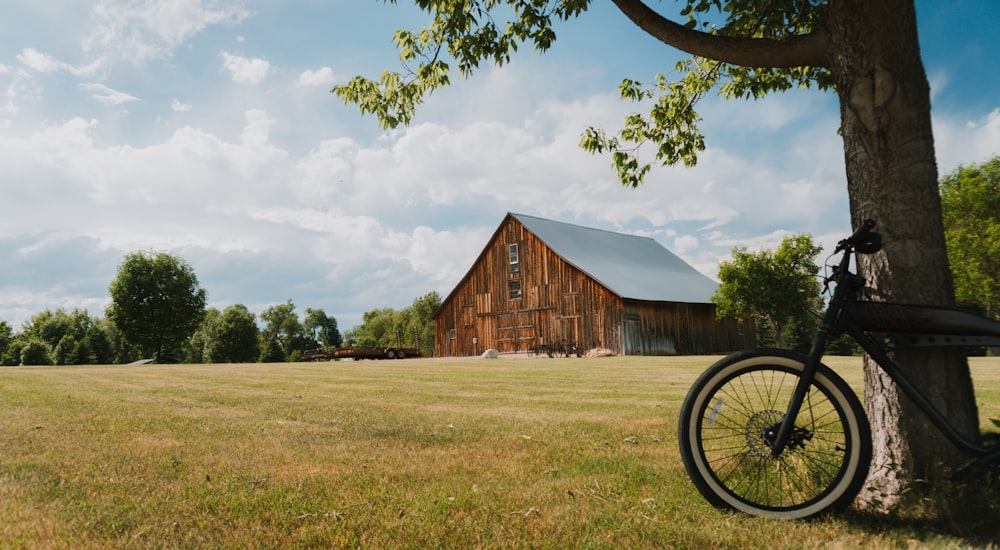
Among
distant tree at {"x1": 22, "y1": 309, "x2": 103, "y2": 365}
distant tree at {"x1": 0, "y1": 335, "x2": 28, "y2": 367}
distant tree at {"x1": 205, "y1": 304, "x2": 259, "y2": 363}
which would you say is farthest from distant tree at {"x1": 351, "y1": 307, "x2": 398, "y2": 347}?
distant tree at {"x1": 0, "y1": 335, "x2": 28, "y2": 367}

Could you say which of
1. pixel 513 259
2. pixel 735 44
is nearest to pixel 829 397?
pixel 735 44

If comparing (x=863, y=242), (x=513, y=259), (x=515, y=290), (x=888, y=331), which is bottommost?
(x=888, y=331)

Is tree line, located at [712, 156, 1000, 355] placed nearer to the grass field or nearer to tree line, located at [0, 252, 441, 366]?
the grass field

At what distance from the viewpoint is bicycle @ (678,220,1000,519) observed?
3.20 metres

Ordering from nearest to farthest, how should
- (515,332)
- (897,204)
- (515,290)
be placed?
1. (897,204)
2. (515,332)
3. (515,290)

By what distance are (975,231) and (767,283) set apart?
15991 millimetres

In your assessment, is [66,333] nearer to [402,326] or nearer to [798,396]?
[402,326]

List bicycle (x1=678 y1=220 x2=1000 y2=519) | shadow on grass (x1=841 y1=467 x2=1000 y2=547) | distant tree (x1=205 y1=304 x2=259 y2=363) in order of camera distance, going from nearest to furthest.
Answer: shadow on grass (x1=841 y1=467 x2=1000 y2=547) → bicycle (x1=678 y1=220 x2=1000 y2=519) → distant tree (x1=205 y1=304 x2=259 y2=363)

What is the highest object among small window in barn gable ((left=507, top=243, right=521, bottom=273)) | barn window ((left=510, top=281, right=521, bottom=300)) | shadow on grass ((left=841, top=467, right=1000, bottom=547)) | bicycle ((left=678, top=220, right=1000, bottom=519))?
small window in barn gable ((left=507, top=243, right=521, bottom=273))

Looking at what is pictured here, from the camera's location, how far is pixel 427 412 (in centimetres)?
736

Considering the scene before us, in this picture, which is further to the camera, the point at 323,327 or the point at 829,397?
the point at 323,327

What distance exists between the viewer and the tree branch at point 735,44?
164 inches

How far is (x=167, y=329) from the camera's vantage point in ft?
184

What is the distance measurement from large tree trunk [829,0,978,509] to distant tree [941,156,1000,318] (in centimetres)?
4406
